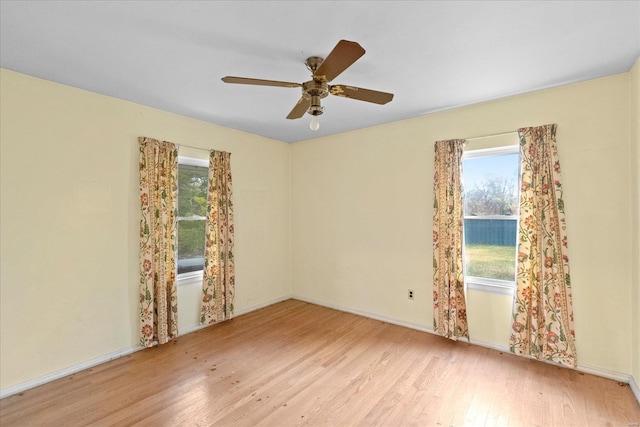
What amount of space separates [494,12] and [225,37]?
5.35ft

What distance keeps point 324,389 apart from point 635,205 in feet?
9.53

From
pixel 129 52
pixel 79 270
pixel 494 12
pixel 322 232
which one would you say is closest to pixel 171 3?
pixel 129 52

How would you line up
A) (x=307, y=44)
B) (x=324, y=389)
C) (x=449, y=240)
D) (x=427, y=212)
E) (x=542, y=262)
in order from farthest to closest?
(x=427, y=212) → (x=449, y=240) → (x=542, y=262) → (x=324, y=389) → (x=307, y=44)

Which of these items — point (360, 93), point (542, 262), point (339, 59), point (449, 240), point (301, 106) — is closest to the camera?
point (339, 59)

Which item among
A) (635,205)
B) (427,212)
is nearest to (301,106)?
(427,212)

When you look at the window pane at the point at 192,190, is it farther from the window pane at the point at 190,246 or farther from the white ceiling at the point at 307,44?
the white ceiling at the point at 307,44

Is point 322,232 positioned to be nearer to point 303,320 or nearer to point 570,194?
point 303,320

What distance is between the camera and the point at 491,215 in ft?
10.5

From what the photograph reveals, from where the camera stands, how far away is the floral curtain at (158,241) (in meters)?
3.09

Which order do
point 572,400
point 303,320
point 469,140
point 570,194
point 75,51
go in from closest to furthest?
point 75,51, point 572,400, point 570,194, point 469,140, point 303,320

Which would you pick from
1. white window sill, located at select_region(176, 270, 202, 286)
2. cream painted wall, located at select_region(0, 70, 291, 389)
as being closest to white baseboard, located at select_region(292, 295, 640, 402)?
white window sill, located at select_region(176, 270, 202, 286)

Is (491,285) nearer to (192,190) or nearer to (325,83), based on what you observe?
(325,83)

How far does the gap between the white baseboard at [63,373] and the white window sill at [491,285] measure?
143 inches

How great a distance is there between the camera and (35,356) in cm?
248
